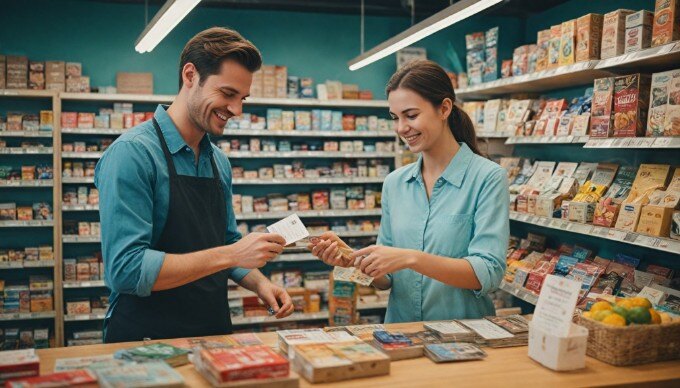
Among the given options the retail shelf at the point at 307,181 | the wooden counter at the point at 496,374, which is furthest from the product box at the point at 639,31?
the retail shelf at the point at 307,181

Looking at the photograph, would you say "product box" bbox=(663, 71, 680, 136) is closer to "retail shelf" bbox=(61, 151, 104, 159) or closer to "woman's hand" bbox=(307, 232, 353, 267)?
"woman's hand" bbox=(307, 232, 353, 267)

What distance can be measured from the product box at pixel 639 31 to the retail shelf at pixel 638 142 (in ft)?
1.88

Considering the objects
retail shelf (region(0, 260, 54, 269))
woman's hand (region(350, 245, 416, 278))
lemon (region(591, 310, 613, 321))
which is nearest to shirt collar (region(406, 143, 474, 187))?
woman's hand (region(350, 245, 416, 278))

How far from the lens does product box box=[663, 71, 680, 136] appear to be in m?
3.41

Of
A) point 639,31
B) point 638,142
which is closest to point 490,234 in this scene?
point 638,142

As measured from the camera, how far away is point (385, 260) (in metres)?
2.43

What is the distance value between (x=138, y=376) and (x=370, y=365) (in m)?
0.74

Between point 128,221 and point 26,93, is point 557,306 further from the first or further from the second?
point 26,93

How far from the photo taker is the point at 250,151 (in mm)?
7023

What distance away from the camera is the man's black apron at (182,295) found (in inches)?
98.2

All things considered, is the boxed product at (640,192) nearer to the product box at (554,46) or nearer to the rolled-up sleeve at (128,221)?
the product box at (554,46)

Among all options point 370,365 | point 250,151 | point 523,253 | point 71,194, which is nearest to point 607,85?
point 523,253

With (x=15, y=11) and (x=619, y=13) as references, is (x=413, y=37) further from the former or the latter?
(x=15, y=11)

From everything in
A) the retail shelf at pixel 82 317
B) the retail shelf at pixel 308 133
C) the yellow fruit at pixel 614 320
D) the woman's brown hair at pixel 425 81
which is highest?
the retail shelf at pixel 308 133
